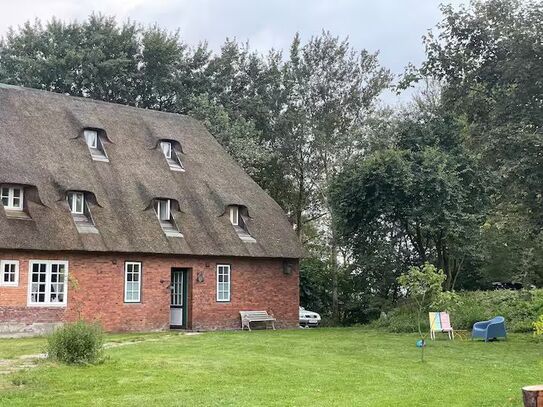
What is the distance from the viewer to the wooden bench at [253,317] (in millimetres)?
25734

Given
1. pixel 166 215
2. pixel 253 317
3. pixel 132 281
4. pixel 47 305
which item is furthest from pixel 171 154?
pixel 47 305

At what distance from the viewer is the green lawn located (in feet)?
31.9

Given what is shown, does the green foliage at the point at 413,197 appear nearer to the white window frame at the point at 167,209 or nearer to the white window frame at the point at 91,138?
the white window frame at the point at 167,209

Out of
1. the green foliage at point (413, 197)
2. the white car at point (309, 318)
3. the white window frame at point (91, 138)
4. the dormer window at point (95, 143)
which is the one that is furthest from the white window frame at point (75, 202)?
the white car at point (309, 318)

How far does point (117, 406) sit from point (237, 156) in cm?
2536

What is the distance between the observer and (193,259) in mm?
24766

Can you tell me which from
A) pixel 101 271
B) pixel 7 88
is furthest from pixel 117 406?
pixel 7 88

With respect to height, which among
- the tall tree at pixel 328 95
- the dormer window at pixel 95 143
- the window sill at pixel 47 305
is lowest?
the window sill at pixel 47 305

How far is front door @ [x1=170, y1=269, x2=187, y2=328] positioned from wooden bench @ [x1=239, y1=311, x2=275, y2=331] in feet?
6.92

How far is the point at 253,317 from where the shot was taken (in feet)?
85.3

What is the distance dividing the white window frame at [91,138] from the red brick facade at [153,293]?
4.80 meters

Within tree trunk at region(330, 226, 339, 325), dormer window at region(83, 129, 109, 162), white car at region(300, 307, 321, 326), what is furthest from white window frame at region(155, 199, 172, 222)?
tree trunk at region(330, 226, 339, 325)

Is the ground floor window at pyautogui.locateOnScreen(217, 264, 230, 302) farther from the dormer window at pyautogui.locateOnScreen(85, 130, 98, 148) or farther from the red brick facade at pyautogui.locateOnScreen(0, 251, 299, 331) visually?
the dormer window at pyautogui.locateOnScreen(85, 130, 98, 148)

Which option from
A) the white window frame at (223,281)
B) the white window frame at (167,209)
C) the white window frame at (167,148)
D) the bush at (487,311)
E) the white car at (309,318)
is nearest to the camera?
the bush at (487,311)
